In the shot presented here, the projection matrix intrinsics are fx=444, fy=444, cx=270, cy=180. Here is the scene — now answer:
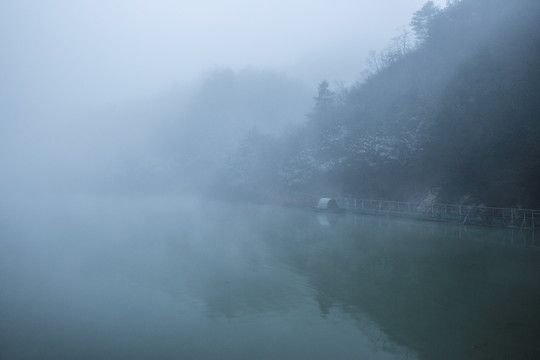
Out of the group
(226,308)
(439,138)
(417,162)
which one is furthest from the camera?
(417,162)

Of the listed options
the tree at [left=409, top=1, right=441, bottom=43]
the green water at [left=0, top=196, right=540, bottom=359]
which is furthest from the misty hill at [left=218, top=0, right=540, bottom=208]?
the green water at [left=0, top=196, right=540, bottom=359]

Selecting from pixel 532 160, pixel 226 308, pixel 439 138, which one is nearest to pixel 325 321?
pixel 226 308

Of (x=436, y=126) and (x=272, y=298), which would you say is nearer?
(x=272, y=298)

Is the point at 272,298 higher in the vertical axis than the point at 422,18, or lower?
lower

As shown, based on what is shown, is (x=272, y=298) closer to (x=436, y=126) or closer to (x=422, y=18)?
(x=436, y=126)

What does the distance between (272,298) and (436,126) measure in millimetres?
19849

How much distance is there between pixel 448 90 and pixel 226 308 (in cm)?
2189

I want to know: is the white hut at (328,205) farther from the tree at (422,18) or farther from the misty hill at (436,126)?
the tree at (422,18)

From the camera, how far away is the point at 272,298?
28.6 feet

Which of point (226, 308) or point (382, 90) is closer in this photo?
point (226, 308)

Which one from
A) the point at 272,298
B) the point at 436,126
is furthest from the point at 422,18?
the point at 272,298

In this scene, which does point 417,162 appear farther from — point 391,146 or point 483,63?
point 483,63

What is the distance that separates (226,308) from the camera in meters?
8.09

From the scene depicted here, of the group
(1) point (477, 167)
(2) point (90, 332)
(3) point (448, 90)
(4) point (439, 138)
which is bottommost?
(2) point (90, 332)
